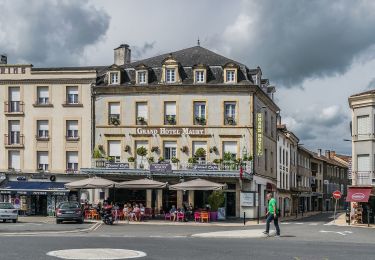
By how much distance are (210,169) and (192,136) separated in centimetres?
377

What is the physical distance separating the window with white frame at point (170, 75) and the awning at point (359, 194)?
50.7ft

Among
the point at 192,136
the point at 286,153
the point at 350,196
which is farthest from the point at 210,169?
the point at 286,153

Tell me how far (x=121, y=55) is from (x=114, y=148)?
9.88m

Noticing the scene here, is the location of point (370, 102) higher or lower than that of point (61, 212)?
higher

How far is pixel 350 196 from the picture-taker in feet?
140

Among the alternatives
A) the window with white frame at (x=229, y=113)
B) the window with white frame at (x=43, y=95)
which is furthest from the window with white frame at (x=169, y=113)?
the window with white frame at (x=43, y=95)

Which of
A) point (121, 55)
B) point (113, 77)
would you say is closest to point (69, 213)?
point (113, 77)

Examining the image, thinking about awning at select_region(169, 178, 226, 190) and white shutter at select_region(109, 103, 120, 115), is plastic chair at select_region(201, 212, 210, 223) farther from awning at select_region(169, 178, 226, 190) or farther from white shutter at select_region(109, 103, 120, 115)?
white shutter at select_region(109, 103, 120, 115)

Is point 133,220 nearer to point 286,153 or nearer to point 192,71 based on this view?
point 192,71

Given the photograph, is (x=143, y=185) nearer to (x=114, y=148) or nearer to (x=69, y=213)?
(x=69, y=213)

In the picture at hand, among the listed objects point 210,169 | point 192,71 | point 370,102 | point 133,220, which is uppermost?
point 192,71

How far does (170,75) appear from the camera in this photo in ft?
162

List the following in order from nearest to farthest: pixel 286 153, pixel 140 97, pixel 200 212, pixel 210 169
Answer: pixel 200 212 < pixel 210 169 < pixel 140 97 < pixel 286 153

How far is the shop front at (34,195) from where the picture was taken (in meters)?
48.8
